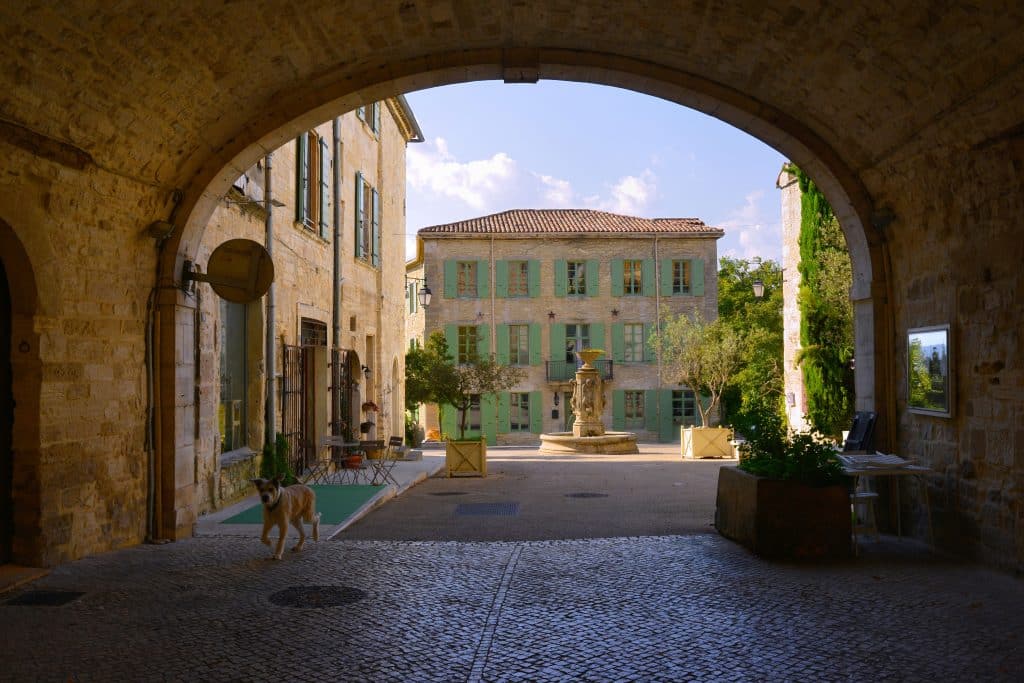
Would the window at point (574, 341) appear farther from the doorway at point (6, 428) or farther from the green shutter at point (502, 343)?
the doorway at point (6, 428)

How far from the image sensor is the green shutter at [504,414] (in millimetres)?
33688

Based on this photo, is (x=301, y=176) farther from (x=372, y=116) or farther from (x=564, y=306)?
(x=564, y=306)

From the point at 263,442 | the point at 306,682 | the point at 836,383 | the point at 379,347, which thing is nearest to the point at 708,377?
the point at 836,383

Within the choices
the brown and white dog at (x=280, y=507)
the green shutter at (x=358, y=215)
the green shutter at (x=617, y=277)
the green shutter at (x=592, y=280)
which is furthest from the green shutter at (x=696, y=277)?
the brown and white dog at (x=280, y=507)

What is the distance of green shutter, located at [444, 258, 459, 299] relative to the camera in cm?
3419

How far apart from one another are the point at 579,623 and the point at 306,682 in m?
1.64

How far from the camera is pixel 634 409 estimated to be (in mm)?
33938

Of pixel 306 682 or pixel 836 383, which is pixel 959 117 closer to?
pixel 306 682

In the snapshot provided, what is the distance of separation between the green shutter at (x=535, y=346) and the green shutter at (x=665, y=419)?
4658 mm

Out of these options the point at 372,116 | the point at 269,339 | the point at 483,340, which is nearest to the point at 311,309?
the point at 269,339

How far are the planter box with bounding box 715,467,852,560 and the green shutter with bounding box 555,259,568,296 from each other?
2733 cm

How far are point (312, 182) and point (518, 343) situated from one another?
20.5 meters

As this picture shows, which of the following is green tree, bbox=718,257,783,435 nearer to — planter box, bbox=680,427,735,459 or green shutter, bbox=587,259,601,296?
planter box, bbox=680,427,735,459

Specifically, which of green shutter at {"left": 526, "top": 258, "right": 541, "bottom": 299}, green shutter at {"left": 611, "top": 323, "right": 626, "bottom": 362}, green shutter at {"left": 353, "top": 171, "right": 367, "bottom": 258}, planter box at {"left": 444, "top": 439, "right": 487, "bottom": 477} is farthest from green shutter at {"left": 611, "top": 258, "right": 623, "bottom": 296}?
planter box at {"left": 444, "top": 439, "right": 487, "bottom": 477}
